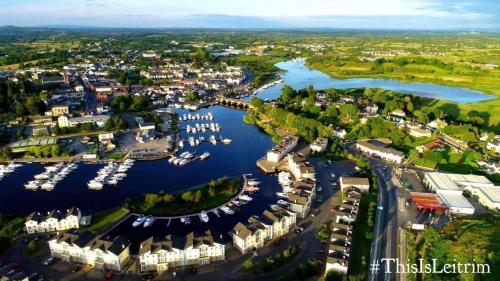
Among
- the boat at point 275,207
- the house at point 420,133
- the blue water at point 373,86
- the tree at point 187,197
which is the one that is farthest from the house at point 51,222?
the blue water at point 373,86

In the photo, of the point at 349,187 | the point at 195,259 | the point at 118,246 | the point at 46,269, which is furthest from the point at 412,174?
the point at 46,269

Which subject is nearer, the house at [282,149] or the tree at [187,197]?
the tree at [187,197]

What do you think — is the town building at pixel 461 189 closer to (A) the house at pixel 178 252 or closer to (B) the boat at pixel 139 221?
(A) the house at pixel 178 252

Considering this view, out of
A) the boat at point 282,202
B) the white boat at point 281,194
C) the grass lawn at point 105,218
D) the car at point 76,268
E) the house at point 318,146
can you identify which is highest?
the house at point 318,146

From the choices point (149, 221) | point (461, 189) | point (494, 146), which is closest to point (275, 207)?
point (149, 221)

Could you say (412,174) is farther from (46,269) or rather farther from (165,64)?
(165,64)

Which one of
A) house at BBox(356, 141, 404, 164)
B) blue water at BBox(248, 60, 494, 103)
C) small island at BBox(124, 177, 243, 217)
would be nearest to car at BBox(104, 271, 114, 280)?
small island at BBox(124, 177, 243, 217)

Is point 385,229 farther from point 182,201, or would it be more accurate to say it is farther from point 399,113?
point 399,113

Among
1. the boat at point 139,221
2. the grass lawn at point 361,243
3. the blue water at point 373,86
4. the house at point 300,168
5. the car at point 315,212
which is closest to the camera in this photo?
the grass lawn at point 361,243
